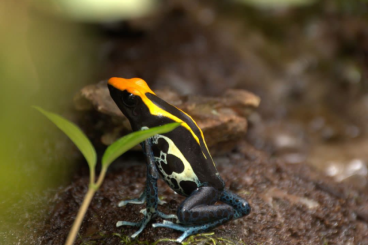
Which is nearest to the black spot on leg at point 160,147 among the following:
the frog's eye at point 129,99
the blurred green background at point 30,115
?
the frog's eye at point 129,99

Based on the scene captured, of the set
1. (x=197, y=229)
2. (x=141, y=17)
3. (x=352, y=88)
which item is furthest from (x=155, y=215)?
(x=352, y=88)

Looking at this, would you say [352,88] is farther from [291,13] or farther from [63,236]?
[63,236]

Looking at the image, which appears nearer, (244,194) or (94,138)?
(244,194)

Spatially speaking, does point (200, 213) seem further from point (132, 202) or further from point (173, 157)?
point (132, 202)

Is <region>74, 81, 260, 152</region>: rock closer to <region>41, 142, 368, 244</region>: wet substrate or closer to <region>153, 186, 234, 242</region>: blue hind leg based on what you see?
<region>41, 142, 368, 244</region>: wet substrate

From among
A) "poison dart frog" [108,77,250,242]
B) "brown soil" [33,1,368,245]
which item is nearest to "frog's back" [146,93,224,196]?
"poison dart frog" [108,77,250,242]

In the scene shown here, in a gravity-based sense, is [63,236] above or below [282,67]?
below
